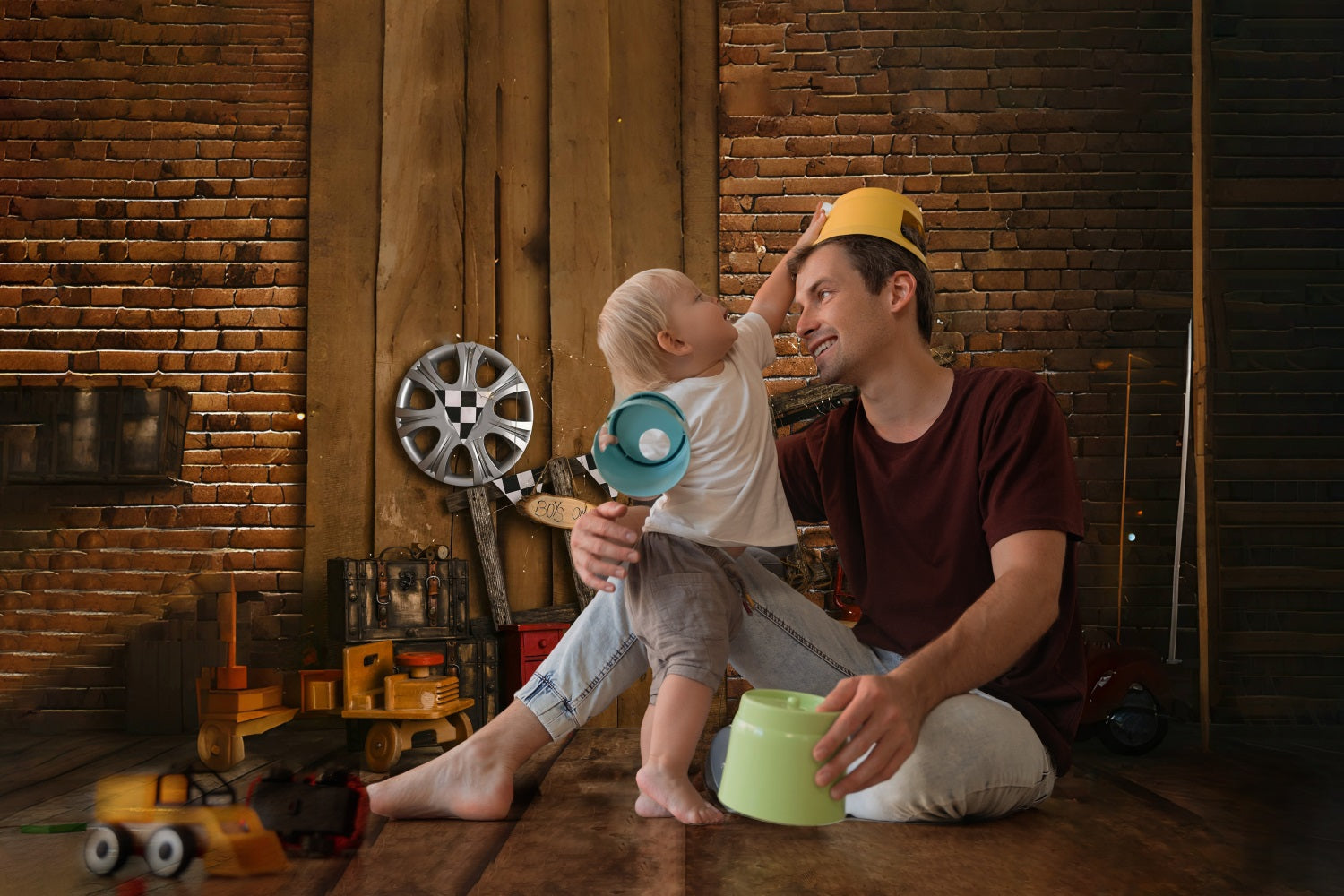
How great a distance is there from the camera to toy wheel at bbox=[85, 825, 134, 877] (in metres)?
1.51

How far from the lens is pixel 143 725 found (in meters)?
3.64

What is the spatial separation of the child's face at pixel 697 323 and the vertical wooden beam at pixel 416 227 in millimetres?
2162

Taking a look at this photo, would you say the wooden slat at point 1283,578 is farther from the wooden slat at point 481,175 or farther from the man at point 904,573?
the wooden slat at point 481,175

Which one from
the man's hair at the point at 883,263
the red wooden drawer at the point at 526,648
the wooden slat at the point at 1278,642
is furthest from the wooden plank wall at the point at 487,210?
the wooden slat at the point at 1278,642

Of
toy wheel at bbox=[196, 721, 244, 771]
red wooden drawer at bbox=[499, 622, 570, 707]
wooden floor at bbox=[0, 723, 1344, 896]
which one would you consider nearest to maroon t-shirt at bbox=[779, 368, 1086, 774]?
wooden floor at bbox=[0, 723, 1344, 896]

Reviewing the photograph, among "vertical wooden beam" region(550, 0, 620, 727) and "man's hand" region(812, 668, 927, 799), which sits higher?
"vertical wooden beam" region(550, 0, 620, 727)

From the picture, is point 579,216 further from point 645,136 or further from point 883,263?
point 883,263

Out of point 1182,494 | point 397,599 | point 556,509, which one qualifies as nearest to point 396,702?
point 397,599

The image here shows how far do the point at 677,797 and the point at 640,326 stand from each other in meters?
0.89

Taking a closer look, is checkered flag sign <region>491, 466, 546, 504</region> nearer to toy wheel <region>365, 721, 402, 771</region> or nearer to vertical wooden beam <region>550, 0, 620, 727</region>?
vertical wooden beam <region>550, 0, 620, 727</region>

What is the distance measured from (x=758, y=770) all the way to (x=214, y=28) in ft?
13.7

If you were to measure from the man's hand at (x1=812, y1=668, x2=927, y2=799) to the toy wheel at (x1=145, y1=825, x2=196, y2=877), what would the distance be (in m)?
0.97

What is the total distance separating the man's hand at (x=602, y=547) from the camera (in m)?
1.61

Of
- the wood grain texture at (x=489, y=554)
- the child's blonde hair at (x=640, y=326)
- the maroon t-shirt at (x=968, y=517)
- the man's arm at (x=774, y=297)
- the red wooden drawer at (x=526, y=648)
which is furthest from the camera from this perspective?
the wood grain texture at (x=489, y=554)
